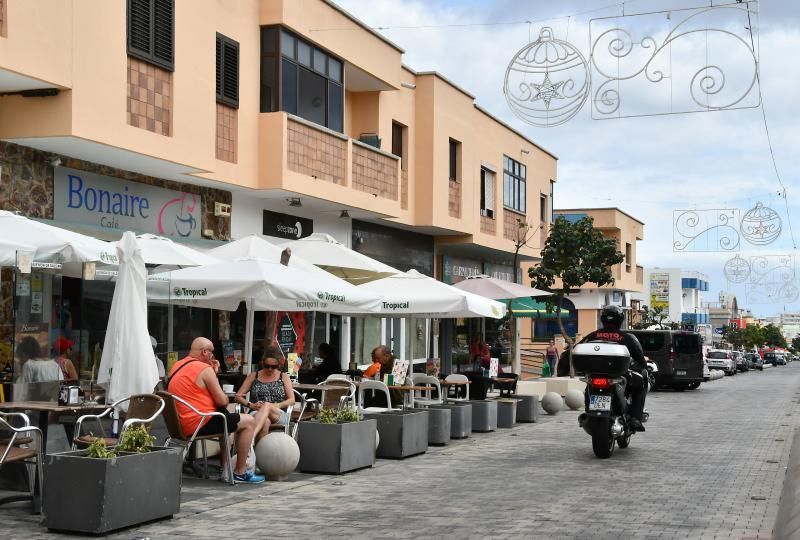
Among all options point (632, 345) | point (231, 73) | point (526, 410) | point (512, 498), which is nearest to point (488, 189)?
point (526, 410)

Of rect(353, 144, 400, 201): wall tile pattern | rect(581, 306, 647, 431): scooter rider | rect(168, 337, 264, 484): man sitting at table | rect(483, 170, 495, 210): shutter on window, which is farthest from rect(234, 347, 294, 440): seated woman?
rect(483, 170, 495, 210): shutter on window

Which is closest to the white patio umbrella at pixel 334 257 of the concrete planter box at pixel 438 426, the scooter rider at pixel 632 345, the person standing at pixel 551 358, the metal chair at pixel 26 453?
the concrete planter box at pixel 438 426

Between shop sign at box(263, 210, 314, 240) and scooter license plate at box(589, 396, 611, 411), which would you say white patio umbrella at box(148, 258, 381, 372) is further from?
shop sign at box(263, 210, 314, 240)

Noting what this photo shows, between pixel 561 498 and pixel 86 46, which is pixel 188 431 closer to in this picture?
pixel 561 498

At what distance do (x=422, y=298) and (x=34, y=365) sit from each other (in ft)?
20.0

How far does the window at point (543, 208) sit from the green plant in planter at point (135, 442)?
1289 inches

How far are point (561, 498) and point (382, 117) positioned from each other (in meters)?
17.4

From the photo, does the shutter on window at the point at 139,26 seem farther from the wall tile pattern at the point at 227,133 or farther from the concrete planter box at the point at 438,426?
the concrete planter box at the point at 438,426

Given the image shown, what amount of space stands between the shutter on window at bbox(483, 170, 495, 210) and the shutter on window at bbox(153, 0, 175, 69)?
1766 centimetres

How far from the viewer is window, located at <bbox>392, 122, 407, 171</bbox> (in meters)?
28.0

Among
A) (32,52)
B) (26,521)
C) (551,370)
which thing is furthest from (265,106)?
(551,370)

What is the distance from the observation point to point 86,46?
1474cm

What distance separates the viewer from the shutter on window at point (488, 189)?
33375 mm

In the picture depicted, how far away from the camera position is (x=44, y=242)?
35.4 feet
